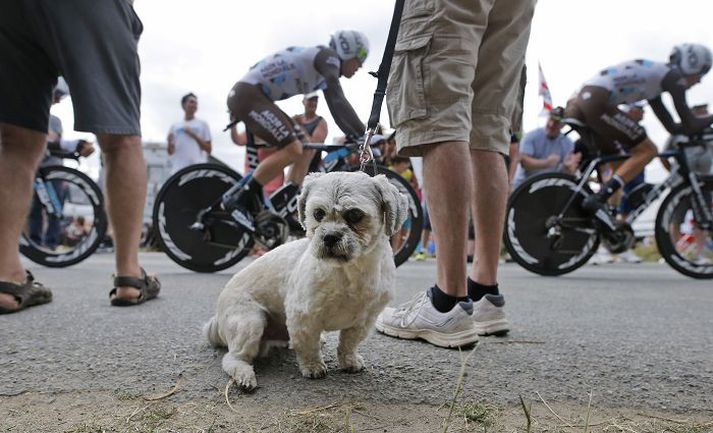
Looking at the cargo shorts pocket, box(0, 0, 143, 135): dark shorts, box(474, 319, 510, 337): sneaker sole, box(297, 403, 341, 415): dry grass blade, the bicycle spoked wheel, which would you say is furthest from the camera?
Answer: the bicycle spoked wheel

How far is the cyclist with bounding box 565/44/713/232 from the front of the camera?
211 inches

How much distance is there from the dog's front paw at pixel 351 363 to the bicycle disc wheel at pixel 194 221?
3.47m

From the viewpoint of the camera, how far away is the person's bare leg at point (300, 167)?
17.4ft

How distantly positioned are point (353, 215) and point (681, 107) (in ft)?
16.7

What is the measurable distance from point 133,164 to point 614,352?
247 cm

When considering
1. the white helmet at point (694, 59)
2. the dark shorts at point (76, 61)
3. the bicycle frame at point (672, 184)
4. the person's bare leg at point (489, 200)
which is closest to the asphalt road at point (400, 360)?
the person's bare leg at point (489, 200)

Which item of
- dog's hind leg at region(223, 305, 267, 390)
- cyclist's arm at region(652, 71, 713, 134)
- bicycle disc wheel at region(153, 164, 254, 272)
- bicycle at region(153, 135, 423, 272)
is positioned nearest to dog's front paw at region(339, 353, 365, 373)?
dog's hind leg at region(223, 305, 267, 390)

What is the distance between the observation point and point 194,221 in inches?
207

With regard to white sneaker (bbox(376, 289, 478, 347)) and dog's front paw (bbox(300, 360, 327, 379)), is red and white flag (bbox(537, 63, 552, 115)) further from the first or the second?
dog's front paw (bbox(300, 360, 327, 379))

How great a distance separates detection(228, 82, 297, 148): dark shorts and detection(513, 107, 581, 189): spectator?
433cm

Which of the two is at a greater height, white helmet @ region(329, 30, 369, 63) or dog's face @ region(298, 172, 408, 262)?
white helmet @ region(329, 30, 369, 63)

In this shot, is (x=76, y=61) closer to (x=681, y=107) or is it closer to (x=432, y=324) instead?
(x=432, y=324)

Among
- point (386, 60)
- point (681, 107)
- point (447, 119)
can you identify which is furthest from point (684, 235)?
point (386, 60)

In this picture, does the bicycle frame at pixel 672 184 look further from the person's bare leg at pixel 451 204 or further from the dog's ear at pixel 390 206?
the dog's ear at pixel 390 206
